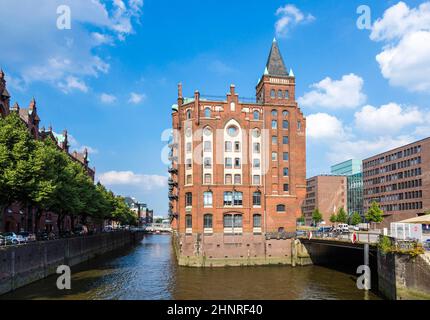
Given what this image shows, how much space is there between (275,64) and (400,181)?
75982 mm

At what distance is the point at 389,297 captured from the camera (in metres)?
35.6

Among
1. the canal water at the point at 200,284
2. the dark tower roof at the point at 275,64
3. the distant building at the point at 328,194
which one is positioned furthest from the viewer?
the distant building at the point at 328,194

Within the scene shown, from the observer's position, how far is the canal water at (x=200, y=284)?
1577 inches

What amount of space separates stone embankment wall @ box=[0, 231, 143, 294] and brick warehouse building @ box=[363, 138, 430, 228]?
9254 centimetres

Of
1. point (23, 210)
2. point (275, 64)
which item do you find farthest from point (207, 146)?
point (23, 210)

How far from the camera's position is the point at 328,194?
620 feet

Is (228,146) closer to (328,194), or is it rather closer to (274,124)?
(274,124)

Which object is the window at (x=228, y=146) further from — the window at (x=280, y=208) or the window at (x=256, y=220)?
the window at (x=280, y=208)

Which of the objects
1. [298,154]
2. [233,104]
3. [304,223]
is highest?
[233,104]

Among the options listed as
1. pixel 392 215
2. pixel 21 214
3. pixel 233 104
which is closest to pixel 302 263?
pixel 233 104

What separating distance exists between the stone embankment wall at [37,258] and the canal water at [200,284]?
1.16 m

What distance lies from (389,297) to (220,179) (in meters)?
34.4

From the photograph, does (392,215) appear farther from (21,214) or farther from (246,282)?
(21,214)

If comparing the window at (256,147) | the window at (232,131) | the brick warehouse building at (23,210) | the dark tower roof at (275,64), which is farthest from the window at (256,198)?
the brick warehouse building at (23,210)
